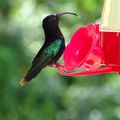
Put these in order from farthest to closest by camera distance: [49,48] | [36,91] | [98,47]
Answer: [36,91], [49,48], [98,47]

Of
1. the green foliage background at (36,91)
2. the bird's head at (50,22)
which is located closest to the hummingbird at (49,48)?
the bird's head at (50,22)

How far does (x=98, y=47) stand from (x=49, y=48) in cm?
31

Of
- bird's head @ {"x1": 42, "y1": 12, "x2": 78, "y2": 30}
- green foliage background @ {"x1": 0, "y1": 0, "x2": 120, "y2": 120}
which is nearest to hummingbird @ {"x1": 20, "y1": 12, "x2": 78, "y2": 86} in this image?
bird's head @ {"x1": 42, "y1": 12, "x2": 78, "y2": 30}

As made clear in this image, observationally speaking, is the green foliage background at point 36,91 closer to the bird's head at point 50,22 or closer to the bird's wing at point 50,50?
the bird's wing at point 50,50

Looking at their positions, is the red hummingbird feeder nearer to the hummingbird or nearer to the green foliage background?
the hummingbird

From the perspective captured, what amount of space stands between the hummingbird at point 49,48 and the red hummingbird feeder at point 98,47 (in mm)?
56

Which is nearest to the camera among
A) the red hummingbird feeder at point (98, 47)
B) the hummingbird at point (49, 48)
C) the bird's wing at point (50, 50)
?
the red hummingbird feeder at point (98, 47)

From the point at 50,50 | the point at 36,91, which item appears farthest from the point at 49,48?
the point at 36,91

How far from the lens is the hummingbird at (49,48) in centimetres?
345

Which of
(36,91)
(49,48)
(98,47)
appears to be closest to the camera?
(98,47)

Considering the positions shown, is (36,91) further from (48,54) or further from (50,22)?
(50,22)

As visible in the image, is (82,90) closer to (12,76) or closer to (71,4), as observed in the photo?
(12,76)

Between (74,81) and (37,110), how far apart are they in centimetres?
124

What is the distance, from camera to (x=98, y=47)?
136 inches
